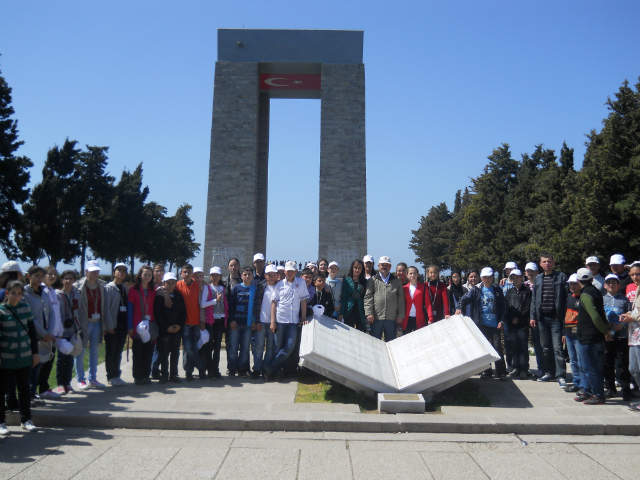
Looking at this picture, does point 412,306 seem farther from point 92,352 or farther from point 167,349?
point 92,352

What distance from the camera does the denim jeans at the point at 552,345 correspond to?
6.62 metres

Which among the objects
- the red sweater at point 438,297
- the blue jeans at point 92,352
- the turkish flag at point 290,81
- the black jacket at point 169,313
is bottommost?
the blue jeans at point 92,352

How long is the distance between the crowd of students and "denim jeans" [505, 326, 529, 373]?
1cm

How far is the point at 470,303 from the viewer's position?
23.6ft

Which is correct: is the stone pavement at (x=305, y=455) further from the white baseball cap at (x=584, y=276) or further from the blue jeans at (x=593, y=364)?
the white baseball cap at (x=584, y=276)

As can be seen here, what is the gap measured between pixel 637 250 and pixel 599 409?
1846 centimetres

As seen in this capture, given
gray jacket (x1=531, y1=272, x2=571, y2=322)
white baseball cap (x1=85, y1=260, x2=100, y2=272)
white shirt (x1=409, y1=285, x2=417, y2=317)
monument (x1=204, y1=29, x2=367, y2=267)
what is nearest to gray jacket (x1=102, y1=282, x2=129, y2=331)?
white baseball cap (x1=85, y1=260, x2=100, y2=272)

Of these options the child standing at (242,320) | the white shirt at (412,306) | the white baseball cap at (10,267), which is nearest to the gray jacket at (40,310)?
the white baseball cap at (10,267)

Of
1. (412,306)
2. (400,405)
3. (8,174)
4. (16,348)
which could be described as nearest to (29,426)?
(16,348)

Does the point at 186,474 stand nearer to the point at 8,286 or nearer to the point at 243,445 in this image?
the point at 243,445

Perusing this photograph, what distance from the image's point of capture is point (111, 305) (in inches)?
256

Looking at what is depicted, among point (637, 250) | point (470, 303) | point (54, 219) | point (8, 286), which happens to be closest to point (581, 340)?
point (470, 303)

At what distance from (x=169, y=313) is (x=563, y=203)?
2605 cm

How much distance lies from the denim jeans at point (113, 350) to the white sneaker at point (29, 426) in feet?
5.98
